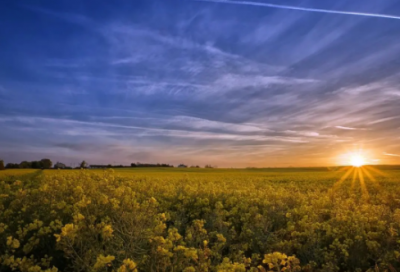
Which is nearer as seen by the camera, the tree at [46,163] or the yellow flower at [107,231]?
the yellow flower at [107,231]

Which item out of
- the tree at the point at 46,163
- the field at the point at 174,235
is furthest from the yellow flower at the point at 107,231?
the tree at the point at 46,163

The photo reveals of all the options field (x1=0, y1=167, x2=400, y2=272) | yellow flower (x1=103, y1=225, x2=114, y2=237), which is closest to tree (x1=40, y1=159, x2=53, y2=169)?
field (x1=0, y1=167, x2=400, y2=272)

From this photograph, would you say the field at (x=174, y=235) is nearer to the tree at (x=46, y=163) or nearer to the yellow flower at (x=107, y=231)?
the yellow flower at (x=107, y=231)

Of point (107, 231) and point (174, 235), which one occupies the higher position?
point (107, 231)

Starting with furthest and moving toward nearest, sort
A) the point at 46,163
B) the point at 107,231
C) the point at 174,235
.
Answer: the point at 46,163 → the point at 174,235 → the point at 107,231

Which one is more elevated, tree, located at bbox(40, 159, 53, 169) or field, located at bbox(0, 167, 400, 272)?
tree, located at bbox(40, 159, 53, 169)

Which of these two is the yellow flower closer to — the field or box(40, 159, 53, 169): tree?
the field

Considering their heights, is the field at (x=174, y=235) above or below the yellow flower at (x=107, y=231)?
below

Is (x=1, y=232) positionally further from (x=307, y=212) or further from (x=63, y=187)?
(x=307, y=212)

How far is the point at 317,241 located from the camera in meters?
7.30

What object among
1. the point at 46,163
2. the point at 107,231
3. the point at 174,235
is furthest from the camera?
the point at 46,163

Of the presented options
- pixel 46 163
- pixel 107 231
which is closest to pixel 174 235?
pixel 107 231

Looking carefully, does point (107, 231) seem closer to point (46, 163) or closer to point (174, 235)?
point (174, 235)

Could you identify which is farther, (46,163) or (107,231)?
(46,163)
